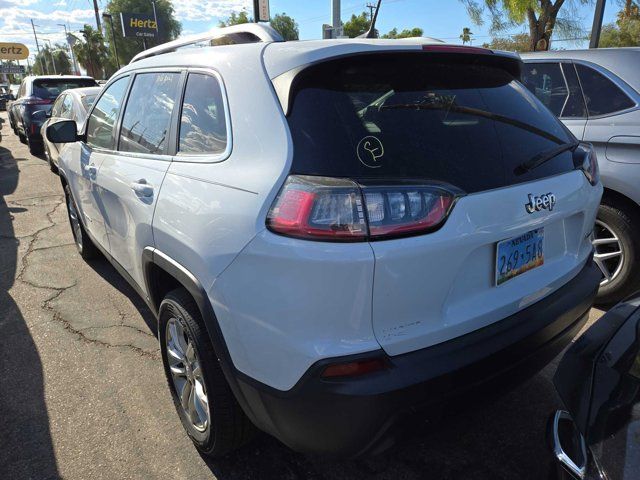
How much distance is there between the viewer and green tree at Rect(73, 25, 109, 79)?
6234 centimetres

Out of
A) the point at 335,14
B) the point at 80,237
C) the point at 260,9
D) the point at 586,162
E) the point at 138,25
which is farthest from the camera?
the point at 138,25

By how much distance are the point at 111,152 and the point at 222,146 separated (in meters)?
1.47

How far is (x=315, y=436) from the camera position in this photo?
5.26 ft

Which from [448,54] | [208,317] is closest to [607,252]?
[448,54]

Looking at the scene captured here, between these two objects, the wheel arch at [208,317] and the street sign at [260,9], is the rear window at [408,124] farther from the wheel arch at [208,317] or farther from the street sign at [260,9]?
the street sign at [260,9]

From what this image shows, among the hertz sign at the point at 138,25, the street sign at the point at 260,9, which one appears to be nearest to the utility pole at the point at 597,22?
the street sign at the point at 260,9

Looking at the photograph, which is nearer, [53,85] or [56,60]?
[53,85]

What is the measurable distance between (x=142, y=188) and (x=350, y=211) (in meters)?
1.32

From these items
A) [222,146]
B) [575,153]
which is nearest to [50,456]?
[222,146]

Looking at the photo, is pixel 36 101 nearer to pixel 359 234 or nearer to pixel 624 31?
pixel 359 234

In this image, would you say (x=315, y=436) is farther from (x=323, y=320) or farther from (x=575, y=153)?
(x=575, y=153)

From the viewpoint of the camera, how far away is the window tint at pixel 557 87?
3750mm

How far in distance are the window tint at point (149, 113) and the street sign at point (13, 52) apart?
70274mm

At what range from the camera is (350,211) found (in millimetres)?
1505
